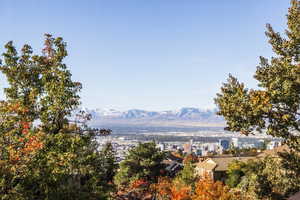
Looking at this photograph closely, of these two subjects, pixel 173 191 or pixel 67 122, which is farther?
pixel 173 191

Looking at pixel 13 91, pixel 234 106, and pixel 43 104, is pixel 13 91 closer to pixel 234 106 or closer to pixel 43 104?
pixel 43 104

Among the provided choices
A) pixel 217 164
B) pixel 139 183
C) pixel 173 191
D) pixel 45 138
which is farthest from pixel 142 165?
pixel 45 138

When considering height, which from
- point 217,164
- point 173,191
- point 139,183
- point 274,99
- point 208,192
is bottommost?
point 173,191

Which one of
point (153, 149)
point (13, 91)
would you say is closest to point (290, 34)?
point (13, 91)

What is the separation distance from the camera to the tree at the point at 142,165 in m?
46.2

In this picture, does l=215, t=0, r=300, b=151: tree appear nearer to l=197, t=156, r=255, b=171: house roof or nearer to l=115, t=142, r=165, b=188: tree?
l=115, t=142, r=165, b=188: tree

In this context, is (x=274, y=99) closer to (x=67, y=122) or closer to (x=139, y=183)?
(x=67, y=122)

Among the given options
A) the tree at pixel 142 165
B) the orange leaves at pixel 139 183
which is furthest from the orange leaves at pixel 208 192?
the tree at pixel 142 165

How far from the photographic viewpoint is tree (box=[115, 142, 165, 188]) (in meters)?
46.2

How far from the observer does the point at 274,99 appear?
13.5 meters

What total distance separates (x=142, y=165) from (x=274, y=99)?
36.3m

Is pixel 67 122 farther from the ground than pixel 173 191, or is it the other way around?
pixel 67 122

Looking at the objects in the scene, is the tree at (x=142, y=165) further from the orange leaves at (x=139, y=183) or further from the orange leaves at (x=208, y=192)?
the orange leaves at (x=208, y=192)

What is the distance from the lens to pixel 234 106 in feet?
45.9
